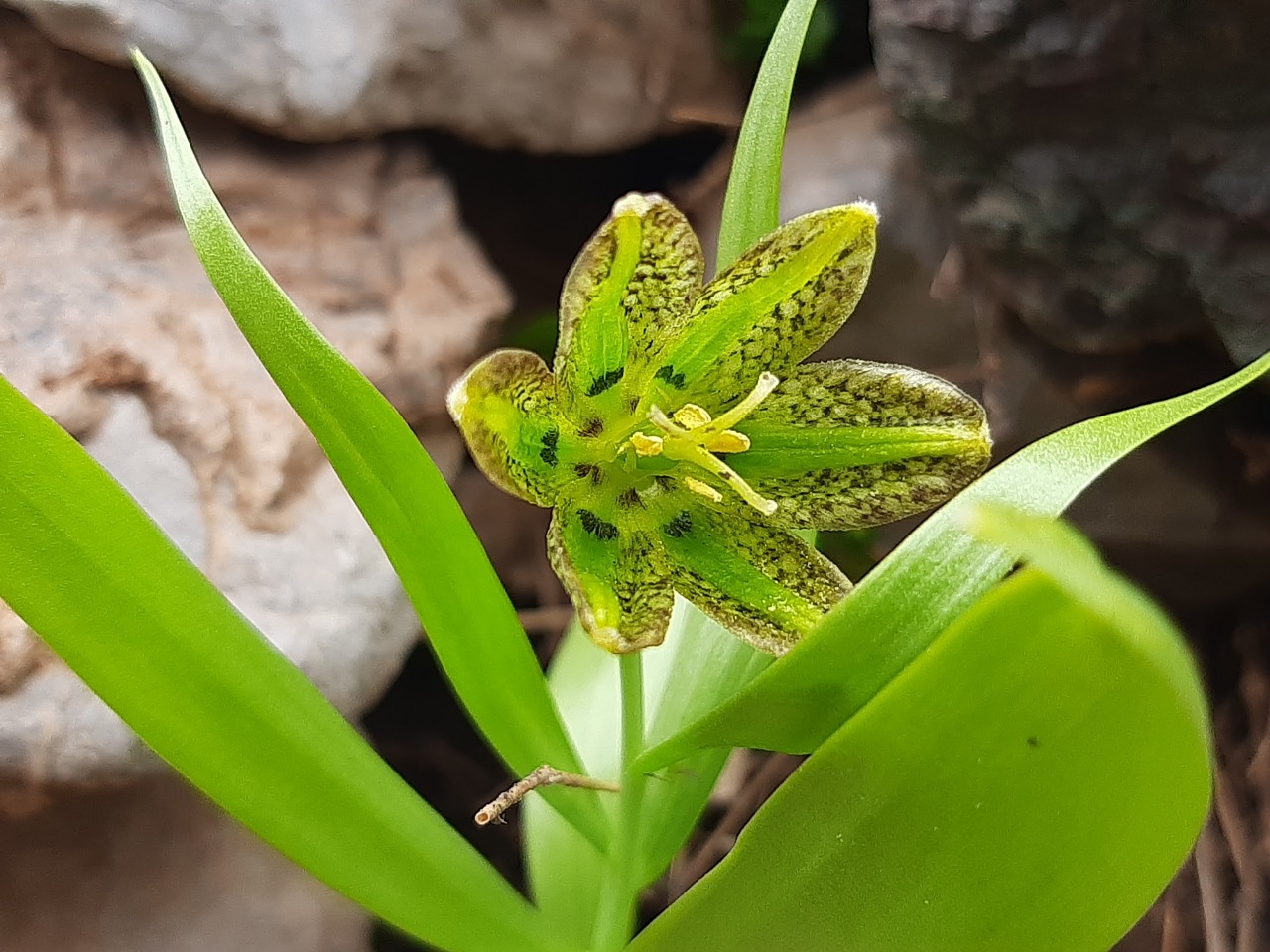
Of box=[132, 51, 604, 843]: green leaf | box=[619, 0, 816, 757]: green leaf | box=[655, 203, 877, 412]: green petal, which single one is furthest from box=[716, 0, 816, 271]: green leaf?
box=[132, 51, 604, 843]: green leaf

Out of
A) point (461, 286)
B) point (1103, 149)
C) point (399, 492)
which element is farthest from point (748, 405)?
point (461, 286)

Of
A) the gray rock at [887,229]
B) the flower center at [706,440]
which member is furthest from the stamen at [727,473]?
the gray rock at [887,229]

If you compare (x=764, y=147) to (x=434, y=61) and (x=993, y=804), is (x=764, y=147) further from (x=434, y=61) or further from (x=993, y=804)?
(x=434, y=61)

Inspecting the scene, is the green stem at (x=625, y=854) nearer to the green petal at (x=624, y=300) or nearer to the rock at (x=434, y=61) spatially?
the green petal at (x=624, y=300)

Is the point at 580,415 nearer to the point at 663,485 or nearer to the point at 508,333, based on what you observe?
the point at 663,485

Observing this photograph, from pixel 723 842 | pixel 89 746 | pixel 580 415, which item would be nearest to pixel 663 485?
pixel 580 415

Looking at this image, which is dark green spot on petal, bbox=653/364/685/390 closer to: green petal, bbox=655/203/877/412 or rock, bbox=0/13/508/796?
green petal, bbox=655/203/877/412
